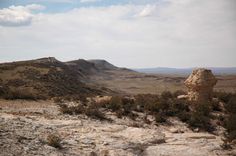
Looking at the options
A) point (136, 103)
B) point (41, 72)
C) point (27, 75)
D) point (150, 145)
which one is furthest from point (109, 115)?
A: point (41, 72)

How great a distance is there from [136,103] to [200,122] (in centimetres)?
471

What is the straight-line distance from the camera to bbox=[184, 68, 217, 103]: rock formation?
2214 centimetres

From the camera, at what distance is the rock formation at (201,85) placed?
22.1m

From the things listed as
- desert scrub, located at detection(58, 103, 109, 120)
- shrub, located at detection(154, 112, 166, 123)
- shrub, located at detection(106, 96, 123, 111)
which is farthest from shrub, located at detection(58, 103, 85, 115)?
shrub, located at detection(154, 112, 166, 123)

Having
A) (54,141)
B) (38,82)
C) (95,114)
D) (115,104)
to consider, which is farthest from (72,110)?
(38,82)

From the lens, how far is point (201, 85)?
72.2ft

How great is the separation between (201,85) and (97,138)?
9.64 metres

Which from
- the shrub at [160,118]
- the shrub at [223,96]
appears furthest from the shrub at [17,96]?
the shrub at [223,96]

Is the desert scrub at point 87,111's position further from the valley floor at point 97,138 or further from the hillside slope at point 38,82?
the hillside slope at point 38,82

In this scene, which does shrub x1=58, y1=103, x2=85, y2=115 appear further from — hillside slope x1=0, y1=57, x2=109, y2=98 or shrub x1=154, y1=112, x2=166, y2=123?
hillside slope x1=0, y1=57, x2=109, y2=98

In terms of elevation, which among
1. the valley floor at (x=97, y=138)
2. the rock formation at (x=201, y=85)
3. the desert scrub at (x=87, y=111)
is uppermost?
the rock formation at (x=201, y=85)

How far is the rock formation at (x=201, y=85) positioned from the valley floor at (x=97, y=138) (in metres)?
4.56

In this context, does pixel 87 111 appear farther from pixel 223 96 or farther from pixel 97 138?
pixel 223 96

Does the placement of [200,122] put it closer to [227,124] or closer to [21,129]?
[227,124]
